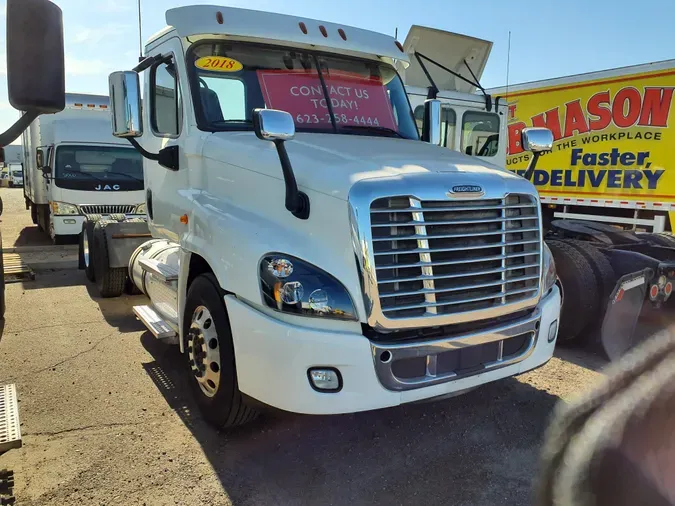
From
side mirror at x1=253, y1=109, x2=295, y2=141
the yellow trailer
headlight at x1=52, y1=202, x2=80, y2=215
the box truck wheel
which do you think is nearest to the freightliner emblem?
side mirror at x1=253, y1=109, x2=295, y2=141

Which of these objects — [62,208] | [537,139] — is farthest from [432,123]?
[62,208]

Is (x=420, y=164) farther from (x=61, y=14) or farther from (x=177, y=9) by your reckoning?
(x=177, y=9)

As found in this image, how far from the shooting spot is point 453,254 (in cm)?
Answer: 312

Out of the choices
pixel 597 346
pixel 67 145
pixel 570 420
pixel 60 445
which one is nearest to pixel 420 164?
pixel 570 420

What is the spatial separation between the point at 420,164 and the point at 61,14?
2.00 meters

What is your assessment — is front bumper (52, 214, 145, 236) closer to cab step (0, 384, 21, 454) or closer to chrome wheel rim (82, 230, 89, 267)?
chrome wheel rim (82, 230, 89, 267)

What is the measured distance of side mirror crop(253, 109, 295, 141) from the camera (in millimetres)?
3076

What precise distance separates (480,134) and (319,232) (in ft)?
21.3

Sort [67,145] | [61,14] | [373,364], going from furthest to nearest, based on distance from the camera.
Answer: [67,145] → [373,364] → [61,14]

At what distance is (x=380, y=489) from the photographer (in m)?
3.11

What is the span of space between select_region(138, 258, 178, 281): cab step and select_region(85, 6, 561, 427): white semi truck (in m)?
0.04

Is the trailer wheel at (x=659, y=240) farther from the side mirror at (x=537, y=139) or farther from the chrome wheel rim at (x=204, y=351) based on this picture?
the chrome wheel rim at (x=204, y=351)

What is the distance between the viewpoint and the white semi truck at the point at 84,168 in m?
11.5

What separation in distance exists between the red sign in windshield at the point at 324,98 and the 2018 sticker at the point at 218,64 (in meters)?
0.19
